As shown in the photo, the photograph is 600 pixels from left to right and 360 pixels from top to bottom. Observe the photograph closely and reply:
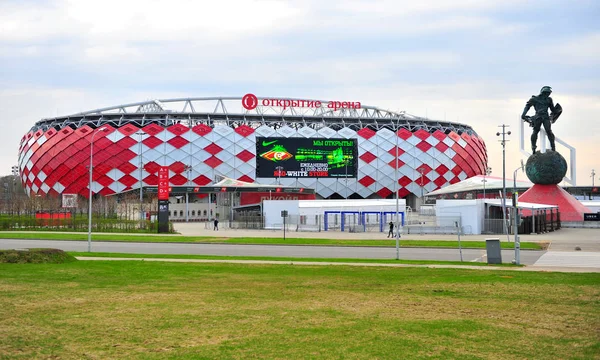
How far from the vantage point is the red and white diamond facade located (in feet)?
391

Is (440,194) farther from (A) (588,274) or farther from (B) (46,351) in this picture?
(B) (46,351)

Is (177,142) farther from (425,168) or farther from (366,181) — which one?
(425,168)

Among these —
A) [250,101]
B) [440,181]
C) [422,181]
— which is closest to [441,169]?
[440,181]

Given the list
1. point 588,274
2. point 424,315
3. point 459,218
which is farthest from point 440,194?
point 424,315

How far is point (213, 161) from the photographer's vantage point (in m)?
122

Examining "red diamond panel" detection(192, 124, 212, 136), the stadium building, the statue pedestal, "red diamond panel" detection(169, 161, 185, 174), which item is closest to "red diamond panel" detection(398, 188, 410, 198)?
the stadium building

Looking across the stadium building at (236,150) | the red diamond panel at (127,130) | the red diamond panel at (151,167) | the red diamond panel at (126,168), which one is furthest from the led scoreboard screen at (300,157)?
the red diamond panel at (126,168)

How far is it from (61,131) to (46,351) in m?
121

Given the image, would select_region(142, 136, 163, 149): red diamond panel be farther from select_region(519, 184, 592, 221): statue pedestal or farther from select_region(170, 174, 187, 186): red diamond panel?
select_region(519, 184, 592, 221): statue pedestal

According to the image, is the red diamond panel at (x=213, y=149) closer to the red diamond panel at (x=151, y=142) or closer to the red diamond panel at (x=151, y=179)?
the red diamond panel at (x=151, y=142)

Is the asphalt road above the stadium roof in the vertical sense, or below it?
below

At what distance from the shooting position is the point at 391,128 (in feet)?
431

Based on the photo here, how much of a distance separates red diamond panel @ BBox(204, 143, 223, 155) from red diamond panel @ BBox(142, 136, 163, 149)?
8.61 metres

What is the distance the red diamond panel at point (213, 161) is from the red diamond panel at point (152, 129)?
32.4 ft
